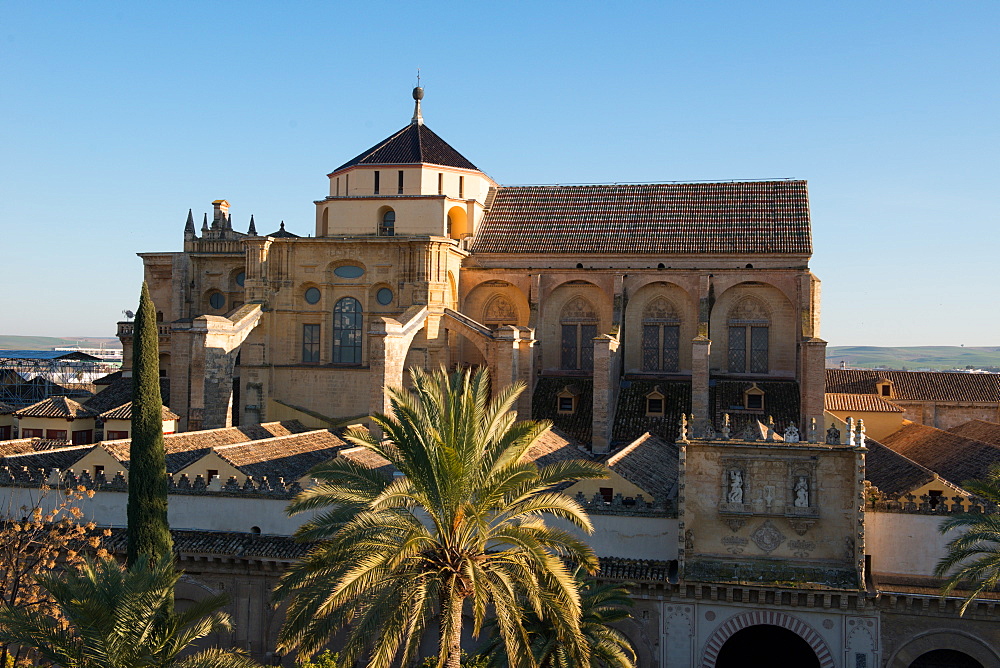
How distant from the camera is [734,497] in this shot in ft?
74.1

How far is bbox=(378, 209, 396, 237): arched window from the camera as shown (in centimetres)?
3922

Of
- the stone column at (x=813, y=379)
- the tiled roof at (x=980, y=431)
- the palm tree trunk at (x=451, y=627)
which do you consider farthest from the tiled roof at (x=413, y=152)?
the palm tree trunk at (x=451, y=627)

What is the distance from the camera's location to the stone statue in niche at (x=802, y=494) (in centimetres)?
2236

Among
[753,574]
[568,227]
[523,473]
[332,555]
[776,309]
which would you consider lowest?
[753,574]

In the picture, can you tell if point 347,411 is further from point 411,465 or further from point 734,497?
point 411,465

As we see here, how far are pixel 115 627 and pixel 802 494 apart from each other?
14960mm

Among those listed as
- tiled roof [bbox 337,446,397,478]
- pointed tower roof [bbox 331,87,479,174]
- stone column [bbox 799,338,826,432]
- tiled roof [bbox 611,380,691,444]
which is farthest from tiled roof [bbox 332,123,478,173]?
stone column [bbox 799,338,826,432]

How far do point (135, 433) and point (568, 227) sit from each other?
2236cm

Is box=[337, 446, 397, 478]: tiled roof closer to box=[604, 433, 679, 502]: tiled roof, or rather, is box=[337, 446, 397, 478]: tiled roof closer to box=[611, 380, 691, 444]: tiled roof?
box=[604, 433, 679, 502]: tiled roof

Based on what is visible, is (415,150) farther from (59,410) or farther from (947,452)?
(947,452)

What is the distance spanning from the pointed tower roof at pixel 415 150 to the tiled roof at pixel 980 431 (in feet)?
75.2

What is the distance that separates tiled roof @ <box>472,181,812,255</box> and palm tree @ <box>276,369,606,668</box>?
76.5 ft

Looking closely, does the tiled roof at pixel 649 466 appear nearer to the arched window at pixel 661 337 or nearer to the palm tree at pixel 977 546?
the arched window at pixel 661 337

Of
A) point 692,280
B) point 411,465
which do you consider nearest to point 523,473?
point 411,465
